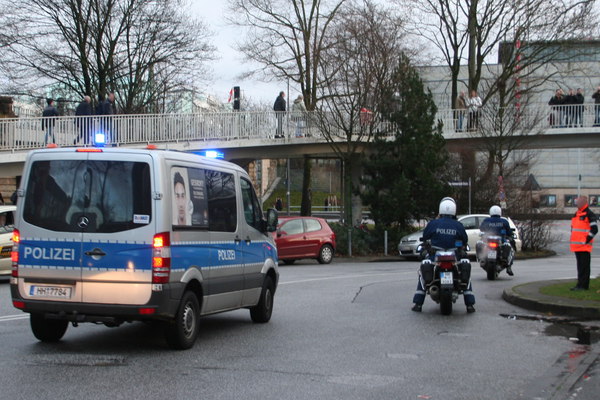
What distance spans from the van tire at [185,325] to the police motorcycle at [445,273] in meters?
4.43

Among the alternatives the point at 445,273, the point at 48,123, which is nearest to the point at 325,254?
the point at 48,123

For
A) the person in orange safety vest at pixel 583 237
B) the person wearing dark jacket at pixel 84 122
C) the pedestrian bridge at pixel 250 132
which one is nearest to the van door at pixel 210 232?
the person in orange safety vest at pixel 583 237

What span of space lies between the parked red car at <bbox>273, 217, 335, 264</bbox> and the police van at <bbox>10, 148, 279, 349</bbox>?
53.8 feet

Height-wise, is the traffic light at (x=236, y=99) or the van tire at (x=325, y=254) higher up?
the traffic light at (x=236, y=99)

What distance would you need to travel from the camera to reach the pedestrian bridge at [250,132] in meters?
27.4

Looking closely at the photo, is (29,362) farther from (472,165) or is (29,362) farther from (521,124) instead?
(472,165)

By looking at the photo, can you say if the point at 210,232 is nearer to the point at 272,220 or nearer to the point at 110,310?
the point at 110,310

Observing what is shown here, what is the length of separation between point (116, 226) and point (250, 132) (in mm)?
23890

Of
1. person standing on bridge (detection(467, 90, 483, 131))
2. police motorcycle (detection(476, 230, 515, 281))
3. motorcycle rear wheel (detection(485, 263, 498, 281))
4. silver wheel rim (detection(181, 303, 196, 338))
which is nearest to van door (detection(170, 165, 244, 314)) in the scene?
silver wheel rim (detection(181, 303, 196, 338))

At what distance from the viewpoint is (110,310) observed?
829 cm

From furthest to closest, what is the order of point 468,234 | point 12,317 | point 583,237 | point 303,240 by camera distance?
point 468,234, point 303,240, point 583,237, point 12,317

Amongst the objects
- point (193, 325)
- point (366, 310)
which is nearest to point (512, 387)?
point (193, 325)

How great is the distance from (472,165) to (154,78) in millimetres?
16602

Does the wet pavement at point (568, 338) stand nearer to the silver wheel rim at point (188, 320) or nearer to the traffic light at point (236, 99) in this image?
the silver wheel rim at point (188, 320)
